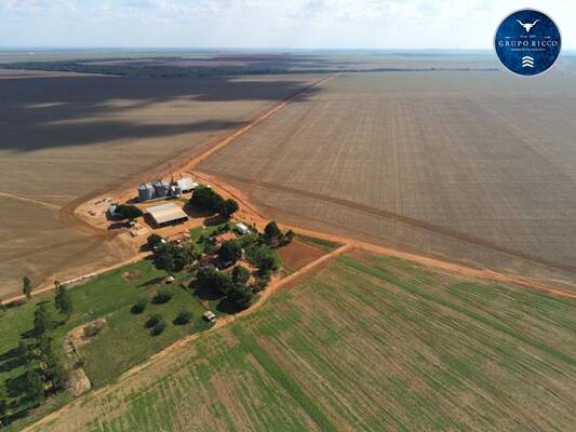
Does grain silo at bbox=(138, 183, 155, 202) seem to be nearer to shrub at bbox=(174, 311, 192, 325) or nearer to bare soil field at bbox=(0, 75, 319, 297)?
bare soil field at bbox=(0, 75, 319, 297)

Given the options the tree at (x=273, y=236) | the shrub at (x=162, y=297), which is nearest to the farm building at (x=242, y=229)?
the tree at (x=273, y=236)

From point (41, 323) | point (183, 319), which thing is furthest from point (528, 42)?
point (41, 323)

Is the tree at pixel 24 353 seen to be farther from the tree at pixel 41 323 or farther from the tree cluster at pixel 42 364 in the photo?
the tree at pixel 41 323

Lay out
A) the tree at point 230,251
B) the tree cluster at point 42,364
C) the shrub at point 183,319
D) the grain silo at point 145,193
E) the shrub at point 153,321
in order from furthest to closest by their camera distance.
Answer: the grain silo at point 145,193, the tree at point 230,251, the shrub at point 183,319, the shrub at point 153,321, the tree cluster at point 42,364

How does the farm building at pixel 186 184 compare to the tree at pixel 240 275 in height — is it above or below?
above

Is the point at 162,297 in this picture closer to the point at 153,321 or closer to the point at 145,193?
the point at 153,321

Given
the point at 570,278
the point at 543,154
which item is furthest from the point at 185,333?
the point at 543,154
